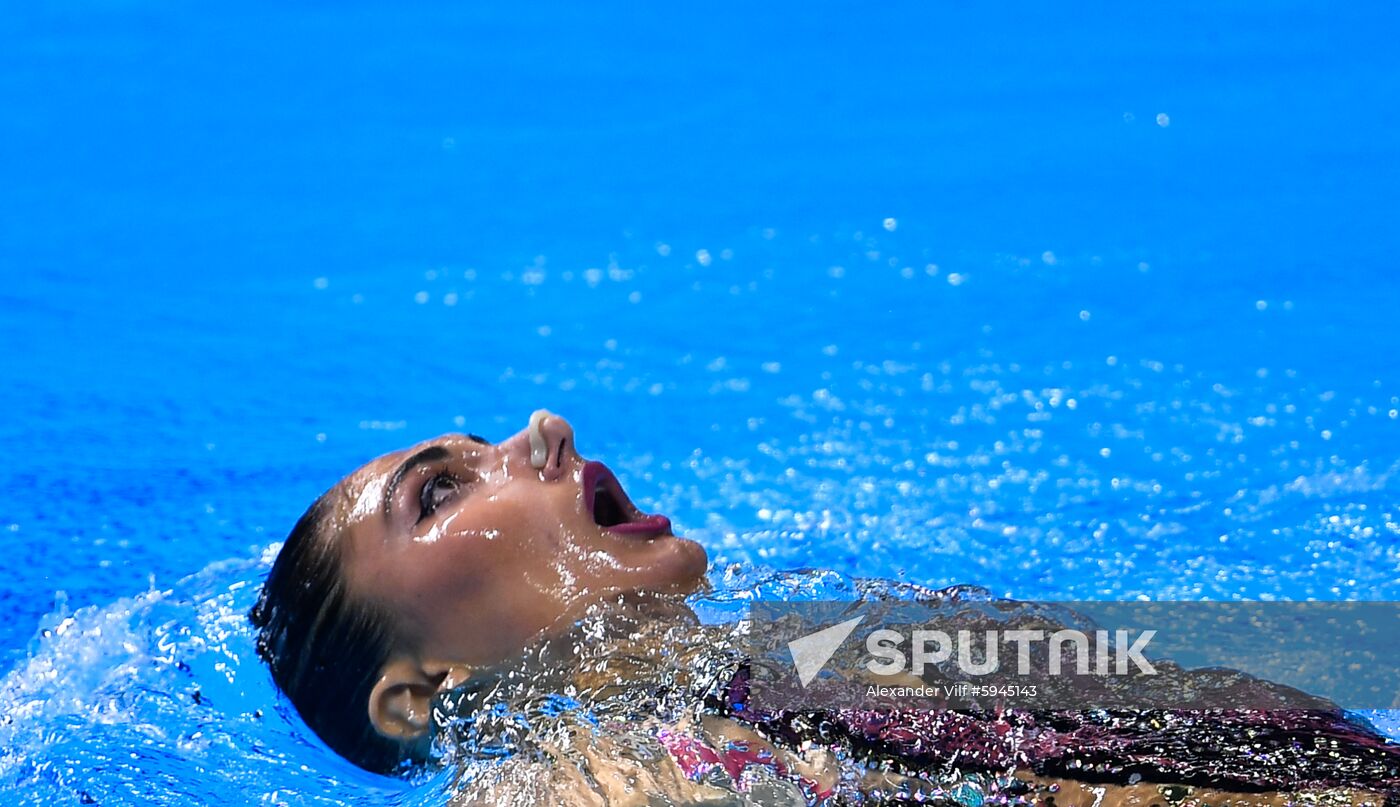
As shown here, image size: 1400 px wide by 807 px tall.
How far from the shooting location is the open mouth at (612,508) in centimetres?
262

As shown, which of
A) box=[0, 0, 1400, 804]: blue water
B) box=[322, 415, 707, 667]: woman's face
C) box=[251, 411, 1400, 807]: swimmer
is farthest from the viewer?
box=[0, 0, 1400, 804]: blue water

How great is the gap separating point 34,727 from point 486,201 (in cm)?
315

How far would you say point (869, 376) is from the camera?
4680 mm

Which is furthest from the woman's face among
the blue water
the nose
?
the blue water

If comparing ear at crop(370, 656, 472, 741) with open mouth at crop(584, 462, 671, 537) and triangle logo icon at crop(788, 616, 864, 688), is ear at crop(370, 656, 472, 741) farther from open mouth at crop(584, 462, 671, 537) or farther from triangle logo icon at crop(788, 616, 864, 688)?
triangle logo icon at crop(788, 616, 864, 688)

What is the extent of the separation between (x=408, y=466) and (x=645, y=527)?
0.40m

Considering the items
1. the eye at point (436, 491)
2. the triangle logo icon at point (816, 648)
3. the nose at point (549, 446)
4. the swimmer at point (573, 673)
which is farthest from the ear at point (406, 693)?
the triangle logo icon at point (816, 648)

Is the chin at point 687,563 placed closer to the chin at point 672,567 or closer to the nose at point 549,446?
the chin at point 672,567

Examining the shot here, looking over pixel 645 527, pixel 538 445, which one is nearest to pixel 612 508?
pixel 645 527

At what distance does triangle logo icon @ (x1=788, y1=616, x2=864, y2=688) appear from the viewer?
8.26 ft

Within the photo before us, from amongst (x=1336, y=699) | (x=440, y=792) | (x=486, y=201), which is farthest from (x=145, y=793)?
(x=486, y=201)

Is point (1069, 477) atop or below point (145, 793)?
atop

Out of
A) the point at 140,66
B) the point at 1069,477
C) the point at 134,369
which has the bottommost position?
the point at 1069,477

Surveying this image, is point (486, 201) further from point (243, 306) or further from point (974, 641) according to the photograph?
point (974, 641)
